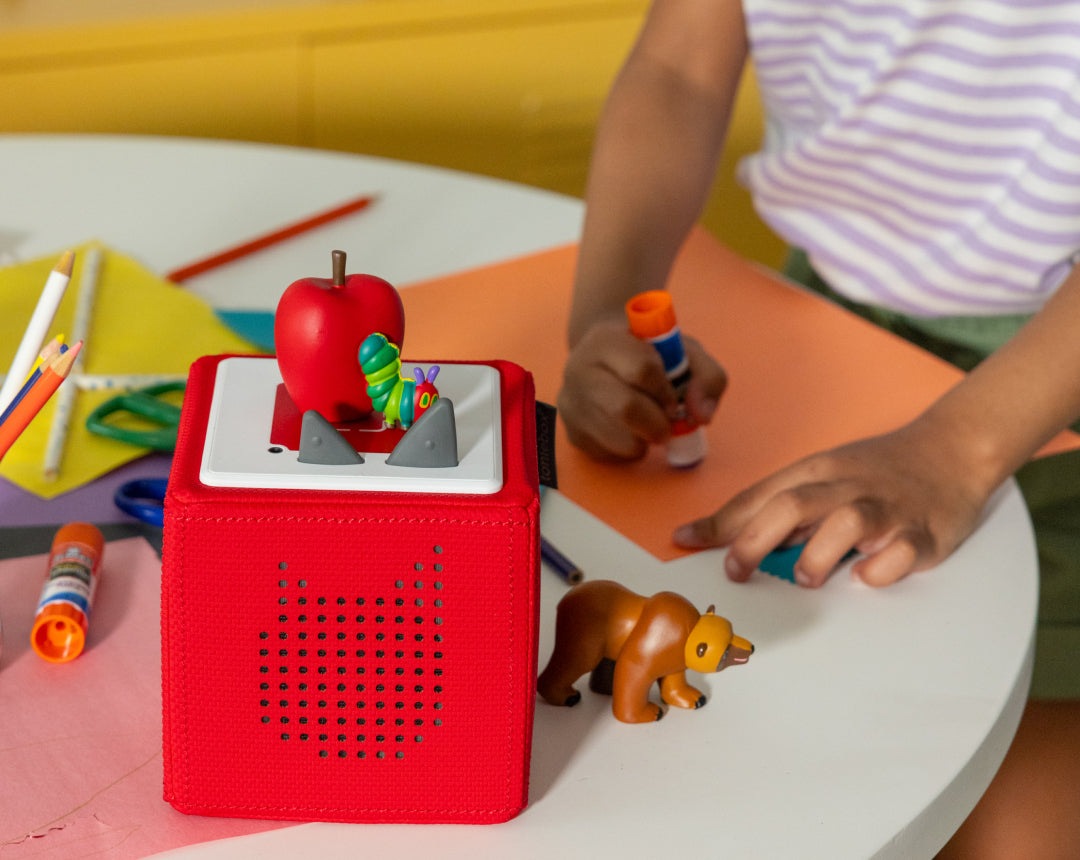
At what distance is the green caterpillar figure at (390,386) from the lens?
0.40 meters

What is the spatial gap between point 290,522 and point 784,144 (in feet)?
2.22

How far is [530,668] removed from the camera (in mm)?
408

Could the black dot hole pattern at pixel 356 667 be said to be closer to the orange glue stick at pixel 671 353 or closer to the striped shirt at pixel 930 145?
the orange glue stick at pixel 671 353

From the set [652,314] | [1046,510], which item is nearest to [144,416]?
[652,314]

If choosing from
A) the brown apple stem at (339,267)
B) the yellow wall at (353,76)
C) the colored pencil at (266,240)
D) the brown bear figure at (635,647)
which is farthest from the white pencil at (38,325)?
the yellow wall at (353,76)

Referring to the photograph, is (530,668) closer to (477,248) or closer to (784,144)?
(477,248)

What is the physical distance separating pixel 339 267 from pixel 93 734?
20 centimetres

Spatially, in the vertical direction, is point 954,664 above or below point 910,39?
below

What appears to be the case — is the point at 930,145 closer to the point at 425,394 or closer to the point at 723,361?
the point at 723,361

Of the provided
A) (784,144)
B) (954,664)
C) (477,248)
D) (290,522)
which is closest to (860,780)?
(954,664)

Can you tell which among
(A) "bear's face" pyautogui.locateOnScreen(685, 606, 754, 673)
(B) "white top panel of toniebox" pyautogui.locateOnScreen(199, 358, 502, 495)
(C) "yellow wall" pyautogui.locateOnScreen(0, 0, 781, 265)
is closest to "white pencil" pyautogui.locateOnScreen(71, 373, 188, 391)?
(B) "white top panel of toniebox" pyautogui.locateOnScreen(199, 358, 502, 495)

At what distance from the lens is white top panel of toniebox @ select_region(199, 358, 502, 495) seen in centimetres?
39

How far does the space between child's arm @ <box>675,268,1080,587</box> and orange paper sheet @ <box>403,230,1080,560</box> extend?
0.04m

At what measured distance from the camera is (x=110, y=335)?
726 mm
